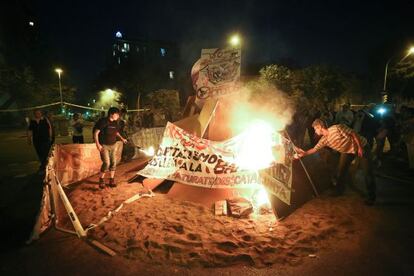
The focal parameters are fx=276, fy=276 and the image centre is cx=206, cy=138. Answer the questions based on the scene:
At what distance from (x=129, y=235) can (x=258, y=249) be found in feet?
7.14

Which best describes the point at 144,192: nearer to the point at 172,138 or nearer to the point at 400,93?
the point at 172,138

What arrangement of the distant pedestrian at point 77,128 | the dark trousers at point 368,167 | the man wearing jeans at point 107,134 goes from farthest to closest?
the distant pedestrian at point 77,128, the man wearing jeans at point 107,134, the dark trousers at point 368,167

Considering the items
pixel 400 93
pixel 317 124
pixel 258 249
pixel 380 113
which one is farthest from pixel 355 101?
pixel 258 249

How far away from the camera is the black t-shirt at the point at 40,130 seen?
27.2ft

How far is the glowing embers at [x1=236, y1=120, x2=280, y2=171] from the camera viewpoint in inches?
237

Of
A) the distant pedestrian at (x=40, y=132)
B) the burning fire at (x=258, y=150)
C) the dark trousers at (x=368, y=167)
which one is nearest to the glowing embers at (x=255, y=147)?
the burning fire at (x=258, y=150)

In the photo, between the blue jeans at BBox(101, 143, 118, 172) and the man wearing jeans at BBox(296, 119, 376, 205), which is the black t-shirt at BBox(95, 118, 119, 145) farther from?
the man wearing jeans at BBox(296, 119, 376, 205)

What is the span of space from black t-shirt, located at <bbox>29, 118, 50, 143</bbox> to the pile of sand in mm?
3023

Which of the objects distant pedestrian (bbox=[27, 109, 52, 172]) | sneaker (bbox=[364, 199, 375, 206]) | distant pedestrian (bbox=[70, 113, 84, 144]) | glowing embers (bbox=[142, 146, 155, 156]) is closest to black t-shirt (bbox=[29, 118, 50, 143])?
distant pedestrian (bbox=[27, 109, 52, 172])

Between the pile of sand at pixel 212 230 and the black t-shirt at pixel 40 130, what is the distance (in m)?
3.02

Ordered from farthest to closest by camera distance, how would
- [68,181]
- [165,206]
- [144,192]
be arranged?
[68,181] < [144,192] < [165,206]

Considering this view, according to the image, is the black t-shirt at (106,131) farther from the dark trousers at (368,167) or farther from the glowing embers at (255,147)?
the dark trousers at (368,167)

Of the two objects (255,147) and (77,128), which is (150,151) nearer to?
(77,128)

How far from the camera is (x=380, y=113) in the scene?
942cm
